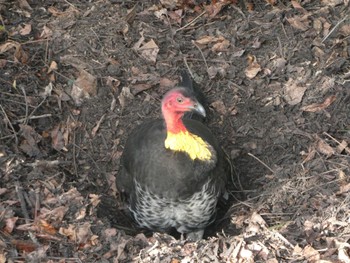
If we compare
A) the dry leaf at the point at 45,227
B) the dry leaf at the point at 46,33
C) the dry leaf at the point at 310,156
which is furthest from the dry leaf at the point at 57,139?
the dry leaf at the point at 310,156

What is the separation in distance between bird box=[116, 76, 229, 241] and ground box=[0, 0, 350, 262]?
29cm

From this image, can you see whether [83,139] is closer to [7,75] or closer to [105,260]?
[7,75]

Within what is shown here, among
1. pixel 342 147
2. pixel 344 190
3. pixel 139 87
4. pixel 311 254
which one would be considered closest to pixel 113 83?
pixel 139 87

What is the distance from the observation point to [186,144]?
189 inches

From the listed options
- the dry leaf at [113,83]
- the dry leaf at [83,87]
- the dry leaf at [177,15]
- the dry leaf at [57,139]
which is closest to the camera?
the dry leaf at [57,139]

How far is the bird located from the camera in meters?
4.78

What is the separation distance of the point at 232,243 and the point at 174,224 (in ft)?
2.95

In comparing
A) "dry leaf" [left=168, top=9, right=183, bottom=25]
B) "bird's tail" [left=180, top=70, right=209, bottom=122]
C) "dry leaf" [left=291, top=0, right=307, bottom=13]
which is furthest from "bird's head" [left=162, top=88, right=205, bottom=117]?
"dry leaf" [left=291, top=0, right=307, bottom=13]

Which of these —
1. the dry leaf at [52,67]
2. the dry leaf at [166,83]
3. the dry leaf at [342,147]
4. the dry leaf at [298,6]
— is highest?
the dry leaf at [298,6]

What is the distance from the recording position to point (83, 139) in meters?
5.88

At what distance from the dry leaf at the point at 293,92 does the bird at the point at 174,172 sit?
0.99 metres

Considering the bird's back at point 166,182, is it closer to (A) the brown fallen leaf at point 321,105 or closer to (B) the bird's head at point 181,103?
(B) the bird's head at point 181,103

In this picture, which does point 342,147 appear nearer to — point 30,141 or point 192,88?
point 192,88

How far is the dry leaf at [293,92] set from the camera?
233 inches
